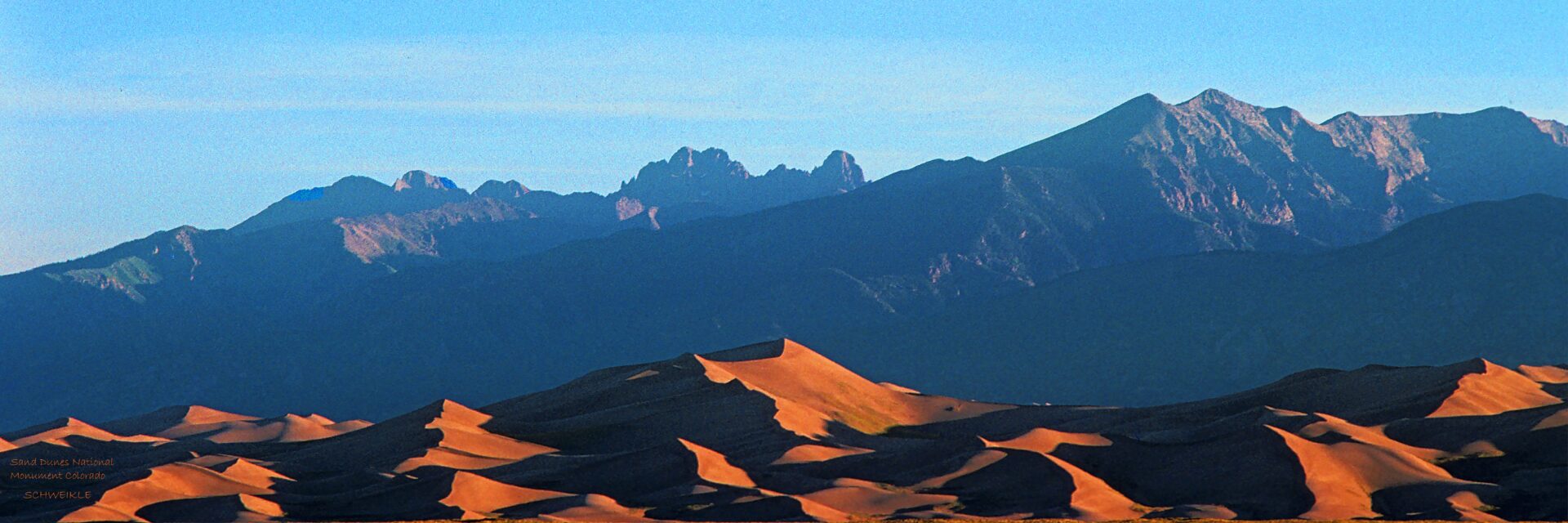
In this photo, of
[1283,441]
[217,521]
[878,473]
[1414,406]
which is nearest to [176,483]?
[217,521]

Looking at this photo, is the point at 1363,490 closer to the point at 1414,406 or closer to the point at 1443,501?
the point at 1443,501

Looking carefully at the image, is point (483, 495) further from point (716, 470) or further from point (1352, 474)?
point (1352, 474)

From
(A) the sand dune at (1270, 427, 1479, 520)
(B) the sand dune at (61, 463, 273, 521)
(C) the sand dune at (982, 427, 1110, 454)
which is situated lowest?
(A) the sand dune at (1270, 427, 1479, 520)

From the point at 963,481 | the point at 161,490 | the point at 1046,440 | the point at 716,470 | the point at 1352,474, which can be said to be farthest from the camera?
the point at 1046,440

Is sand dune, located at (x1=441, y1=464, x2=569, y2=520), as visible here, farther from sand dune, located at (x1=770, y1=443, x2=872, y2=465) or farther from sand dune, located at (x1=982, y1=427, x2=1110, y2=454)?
sand dune, located at (x1=982, y1=427, x2=1110, y2=454)

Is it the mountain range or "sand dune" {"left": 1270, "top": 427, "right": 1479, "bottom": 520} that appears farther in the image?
the mountain range

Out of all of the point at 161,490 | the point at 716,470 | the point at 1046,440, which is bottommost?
the point at 1046,440

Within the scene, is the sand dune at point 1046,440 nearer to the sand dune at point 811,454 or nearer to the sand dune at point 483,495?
the sand dune at point 811,454

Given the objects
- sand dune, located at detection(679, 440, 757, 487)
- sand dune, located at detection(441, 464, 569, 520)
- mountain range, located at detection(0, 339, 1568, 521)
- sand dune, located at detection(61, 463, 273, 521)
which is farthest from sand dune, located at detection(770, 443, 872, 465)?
sand dune, located at detection(61, 463, 273, 521)

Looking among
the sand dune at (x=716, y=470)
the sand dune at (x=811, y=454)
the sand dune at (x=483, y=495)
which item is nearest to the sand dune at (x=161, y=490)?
the sand dune at (x=483, y=495)

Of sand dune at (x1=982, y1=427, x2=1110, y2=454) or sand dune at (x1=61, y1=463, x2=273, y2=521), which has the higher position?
sand dune at (x1=61, y1=463, x2=273, y2=521)

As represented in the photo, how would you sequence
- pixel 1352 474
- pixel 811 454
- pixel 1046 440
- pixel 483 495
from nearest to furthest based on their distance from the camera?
pixel 1352 474 < pixel 483 495 < pixel 1046 440 < pixel 811 454

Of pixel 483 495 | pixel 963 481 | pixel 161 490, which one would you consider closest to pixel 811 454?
pixel 963 481

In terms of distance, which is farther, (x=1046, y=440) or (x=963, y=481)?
(x=1046, y=440)
